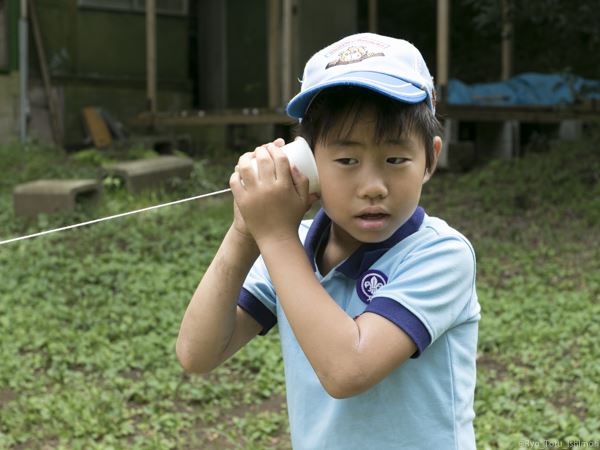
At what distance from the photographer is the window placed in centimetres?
1291

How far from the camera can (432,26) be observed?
1559 centimetres

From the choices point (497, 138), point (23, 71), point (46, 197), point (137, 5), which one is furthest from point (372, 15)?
point (46, 197)

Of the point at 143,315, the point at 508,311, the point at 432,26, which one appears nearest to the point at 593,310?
the point at 508,311

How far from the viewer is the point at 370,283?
172 cm

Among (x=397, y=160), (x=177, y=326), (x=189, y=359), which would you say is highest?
(x=397, y=160)

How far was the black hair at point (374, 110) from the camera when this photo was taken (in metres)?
1.67

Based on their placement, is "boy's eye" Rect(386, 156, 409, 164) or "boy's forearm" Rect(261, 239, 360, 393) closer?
"boy's forearm" Rect(261, 239, 360, 393)

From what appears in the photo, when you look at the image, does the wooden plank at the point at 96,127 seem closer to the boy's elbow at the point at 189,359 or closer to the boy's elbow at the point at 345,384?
the boy's elbow at the point at 189,359

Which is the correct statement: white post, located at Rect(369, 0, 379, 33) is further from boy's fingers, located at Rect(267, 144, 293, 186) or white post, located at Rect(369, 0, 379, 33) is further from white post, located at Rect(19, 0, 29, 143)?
boy's fingers, located at Rect(267, 144, 293, 186)

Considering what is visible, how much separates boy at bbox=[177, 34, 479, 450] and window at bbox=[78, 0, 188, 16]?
11.8 metres

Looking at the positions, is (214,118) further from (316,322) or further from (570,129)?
(316,322)

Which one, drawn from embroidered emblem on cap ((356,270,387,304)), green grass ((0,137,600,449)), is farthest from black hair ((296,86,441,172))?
green grass ((0,137,600,449))

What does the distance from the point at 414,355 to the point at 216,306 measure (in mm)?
412

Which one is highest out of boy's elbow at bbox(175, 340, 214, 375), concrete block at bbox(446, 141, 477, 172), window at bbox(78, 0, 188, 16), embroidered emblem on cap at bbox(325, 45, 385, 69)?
window at bbox(78, 0, 188, 16)
